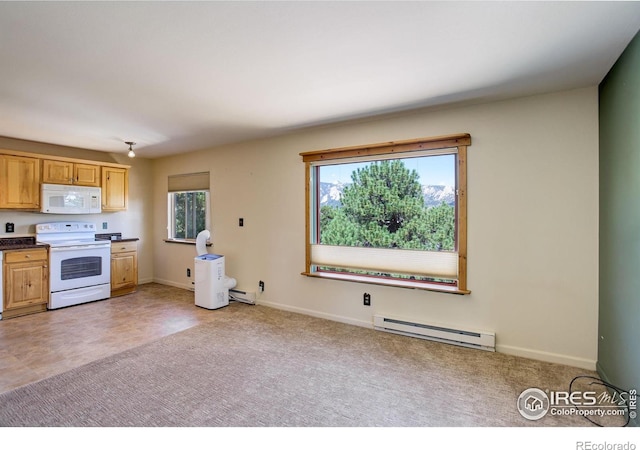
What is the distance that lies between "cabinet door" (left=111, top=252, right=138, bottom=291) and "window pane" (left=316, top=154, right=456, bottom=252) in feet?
11.1

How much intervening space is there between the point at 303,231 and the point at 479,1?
2.95 meters

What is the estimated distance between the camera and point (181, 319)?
3.92 m

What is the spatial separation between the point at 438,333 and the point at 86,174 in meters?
5.48

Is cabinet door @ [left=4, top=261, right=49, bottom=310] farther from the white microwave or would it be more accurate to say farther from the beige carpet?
the beige carpet

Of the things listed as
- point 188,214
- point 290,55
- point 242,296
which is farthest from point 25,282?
point 290,55

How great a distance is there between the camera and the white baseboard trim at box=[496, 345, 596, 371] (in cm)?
261

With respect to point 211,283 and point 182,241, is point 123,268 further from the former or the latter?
point 211,283

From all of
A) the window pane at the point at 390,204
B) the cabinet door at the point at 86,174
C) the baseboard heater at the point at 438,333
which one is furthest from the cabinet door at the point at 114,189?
the baseboard heater at the point at 438,333

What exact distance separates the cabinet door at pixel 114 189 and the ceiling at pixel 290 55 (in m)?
1.76

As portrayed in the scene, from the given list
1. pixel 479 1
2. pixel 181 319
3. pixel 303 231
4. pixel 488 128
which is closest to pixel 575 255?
pixel 488 128

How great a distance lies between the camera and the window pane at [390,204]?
10.7ft

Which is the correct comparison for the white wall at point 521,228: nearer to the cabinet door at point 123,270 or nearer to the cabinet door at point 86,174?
the cabinet door at point 123,270

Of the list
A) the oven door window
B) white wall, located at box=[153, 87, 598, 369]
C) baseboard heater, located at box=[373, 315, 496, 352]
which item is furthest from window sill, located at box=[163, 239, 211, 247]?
baseboard heater, located at box=[373, 315, 496, 352]

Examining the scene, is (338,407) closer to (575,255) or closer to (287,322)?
(287,322)
